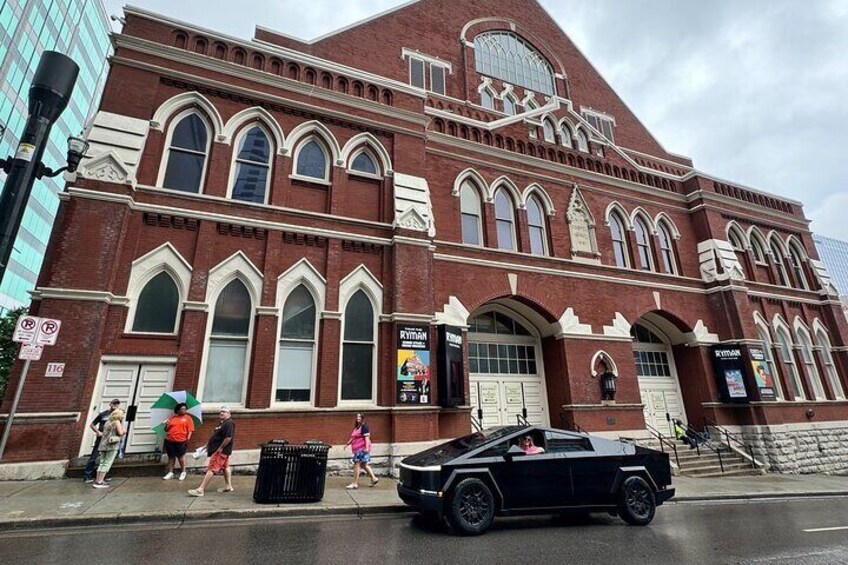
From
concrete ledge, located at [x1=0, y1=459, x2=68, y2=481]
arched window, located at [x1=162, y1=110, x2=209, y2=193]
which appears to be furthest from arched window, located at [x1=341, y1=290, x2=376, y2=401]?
concrete ledge, located at [x1=0, y1=459, x2=68, y2=481]

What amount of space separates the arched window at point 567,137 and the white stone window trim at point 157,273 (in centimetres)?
1612

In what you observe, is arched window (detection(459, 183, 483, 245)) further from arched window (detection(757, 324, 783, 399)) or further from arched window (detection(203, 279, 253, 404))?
arched window (detection(757, 324, 783, 399))

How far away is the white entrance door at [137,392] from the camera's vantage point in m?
9.83

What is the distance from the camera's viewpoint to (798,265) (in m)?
22.1

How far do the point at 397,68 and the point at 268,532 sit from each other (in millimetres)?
17847

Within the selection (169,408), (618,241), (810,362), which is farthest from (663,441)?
(169,408)

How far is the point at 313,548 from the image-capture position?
18.2 ft

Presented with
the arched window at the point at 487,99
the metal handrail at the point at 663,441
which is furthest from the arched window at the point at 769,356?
the arched window at the point at 487,99

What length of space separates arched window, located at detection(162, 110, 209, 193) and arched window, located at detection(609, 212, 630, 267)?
15.4m

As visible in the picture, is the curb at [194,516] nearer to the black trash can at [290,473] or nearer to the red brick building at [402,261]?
the black trash can at [290,473]

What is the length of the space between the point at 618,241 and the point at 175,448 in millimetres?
17189

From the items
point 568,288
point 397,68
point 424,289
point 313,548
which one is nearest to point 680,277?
point 568,288

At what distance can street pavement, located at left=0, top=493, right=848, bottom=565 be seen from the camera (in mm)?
5195

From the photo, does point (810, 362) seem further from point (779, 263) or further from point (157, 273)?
A: point (157, 273)
